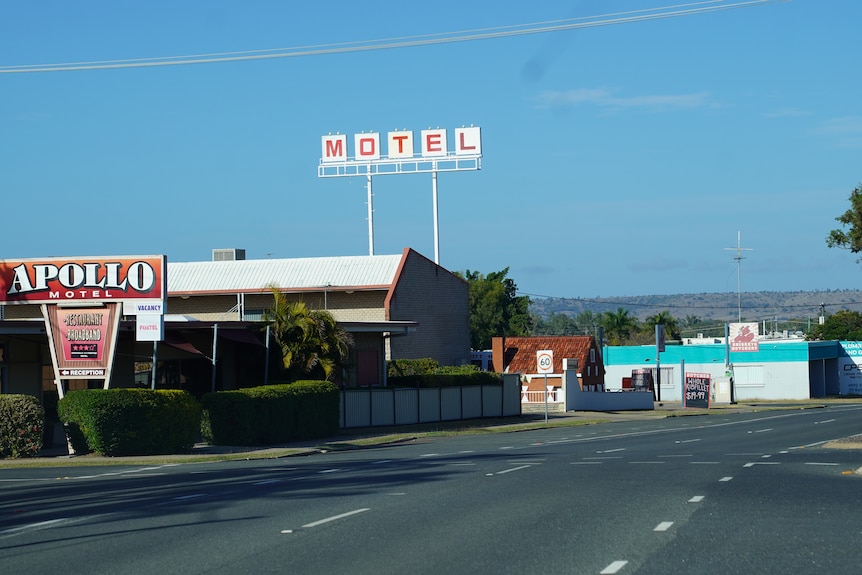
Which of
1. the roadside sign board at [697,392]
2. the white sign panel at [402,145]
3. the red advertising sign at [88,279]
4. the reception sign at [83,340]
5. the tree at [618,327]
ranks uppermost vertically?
the white sign panel at [402,145]

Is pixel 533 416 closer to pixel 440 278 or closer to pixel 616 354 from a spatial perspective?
pixel 440 278

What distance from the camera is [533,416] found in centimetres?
5144

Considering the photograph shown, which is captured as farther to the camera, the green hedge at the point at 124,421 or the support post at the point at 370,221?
the support post at the point at 370,221

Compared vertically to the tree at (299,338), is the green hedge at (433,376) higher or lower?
lower

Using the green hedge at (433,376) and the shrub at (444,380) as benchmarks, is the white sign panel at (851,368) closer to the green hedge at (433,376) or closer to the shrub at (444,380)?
the green hedge at (433,376)

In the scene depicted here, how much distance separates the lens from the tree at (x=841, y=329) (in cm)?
11009

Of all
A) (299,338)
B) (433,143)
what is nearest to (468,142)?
(433,143)

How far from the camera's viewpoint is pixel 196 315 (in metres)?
56.8

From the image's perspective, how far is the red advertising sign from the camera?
96.6 feet

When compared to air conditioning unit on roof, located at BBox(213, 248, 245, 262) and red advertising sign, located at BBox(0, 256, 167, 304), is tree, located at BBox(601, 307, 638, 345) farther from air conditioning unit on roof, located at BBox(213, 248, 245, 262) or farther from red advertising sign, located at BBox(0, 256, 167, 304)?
red advertising sign, located at BBox(0, 256, 167, 304)

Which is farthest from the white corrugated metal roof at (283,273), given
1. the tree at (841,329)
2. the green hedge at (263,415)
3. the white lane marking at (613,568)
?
the tree at (841,329)

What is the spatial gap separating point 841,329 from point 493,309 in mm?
36582

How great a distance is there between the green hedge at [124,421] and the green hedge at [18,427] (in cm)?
86

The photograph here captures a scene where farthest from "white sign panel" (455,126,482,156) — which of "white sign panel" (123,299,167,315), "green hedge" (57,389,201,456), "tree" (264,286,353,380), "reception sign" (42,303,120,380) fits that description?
"green hedge" (57,389,201,456)
